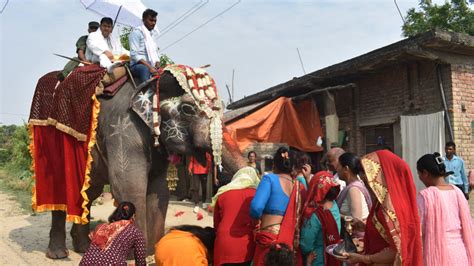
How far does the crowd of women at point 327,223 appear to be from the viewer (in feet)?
8.92

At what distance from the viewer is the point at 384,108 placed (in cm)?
903

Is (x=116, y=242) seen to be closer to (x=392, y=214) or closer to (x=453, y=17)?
(x=392, y=214)

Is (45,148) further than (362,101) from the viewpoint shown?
No

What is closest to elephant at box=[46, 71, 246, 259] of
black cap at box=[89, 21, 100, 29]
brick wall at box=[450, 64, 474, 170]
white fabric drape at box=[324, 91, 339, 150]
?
black cap at box=[89, 21, 100, 29]

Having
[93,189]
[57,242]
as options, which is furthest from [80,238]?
[93,189]

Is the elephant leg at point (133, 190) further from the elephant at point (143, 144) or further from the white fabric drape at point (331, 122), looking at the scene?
the white fabric drape at point (331, 122)

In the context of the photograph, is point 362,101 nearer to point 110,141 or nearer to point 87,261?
point 110,141

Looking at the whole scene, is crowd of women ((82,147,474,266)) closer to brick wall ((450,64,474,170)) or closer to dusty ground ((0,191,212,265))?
dusty ground ((0,191,212,265))

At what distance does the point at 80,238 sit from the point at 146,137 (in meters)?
2.49

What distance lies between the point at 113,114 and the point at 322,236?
9.62 feet

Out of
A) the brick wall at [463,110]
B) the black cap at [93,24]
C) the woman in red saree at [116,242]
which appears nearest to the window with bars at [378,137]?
the brick wall at [463,110]

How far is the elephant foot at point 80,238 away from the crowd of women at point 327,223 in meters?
3.26

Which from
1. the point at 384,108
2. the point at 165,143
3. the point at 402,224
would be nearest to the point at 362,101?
the point at 384,108

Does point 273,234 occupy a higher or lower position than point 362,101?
lower
